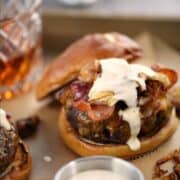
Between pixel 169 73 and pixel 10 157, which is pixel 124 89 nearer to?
pixel 169 73

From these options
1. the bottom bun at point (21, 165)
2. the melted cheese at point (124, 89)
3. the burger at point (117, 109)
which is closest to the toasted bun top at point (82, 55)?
the burger at point (117, 109)

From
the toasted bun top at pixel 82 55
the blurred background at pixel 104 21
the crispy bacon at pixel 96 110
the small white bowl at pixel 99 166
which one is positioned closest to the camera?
the small white bowl at pixel 99 166

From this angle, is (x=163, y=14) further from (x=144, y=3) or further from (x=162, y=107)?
(x=162, y=107)

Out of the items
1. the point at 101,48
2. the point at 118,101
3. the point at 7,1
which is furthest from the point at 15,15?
the point at 118,101

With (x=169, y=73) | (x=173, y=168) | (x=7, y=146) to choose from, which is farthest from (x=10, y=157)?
(x=169, y=73)

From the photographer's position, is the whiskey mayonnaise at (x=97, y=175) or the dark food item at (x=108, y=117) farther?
the dark food item at (x=108, y=117)

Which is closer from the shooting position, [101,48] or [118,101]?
[118,101]

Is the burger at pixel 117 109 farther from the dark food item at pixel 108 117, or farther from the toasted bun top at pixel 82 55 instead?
the toasted bun top at pixel 82 55
